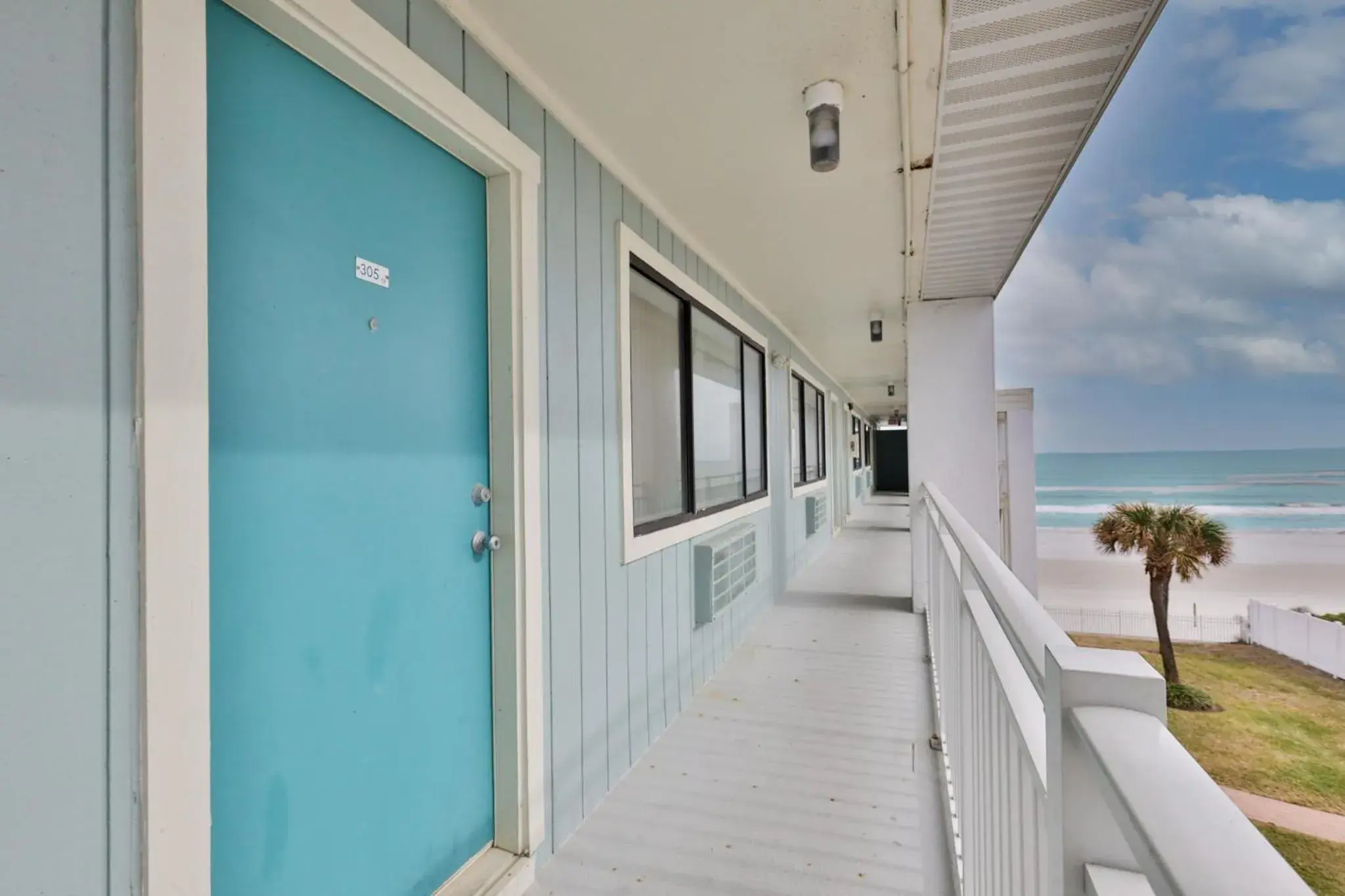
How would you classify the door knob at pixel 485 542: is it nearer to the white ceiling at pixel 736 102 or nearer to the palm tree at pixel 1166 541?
the white ceiling at pixel 736 102

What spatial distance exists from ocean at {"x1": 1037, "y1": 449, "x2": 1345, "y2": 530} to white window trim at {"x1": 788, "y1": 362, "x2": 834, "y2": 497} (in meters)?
15.7

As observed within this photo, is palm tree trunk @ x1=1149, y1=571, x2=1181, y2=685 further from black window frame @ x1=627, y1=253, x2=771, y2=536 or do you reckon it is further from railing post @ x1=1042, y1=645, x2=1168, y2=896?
railing post @ x1=1042, y1=645, x2=1168, y2=896

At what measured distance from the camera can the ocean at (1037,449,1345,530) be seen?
18781 millimetres

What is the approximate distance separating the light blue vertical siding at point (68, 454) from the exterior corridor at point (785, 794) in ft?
4.10

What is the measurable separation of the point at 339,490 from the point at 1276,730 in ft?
16.6

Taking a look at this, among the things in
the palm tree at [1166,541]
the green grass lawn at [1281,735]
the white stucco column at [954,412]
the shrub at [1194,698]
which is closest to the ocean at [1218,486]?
the palm tree at [1166,541]

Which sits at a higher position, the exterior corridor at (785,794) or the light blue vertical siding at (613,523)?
the light blue vertical siding at (613,523)

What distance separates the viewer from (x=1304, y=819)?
2.57 meters

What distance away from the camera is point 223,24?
105 cm

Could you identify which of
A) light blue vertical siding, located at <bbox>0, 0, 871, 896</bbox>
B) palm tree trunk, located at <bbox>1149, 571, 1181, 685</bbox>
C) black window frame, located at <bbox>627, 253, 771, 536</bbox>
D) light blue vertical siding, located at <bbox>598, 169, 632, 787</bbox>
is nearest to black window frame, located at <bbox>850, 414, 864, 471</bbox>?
palm tree trunk, located at <bbox>1149, 571, 1181, 685</bbox>

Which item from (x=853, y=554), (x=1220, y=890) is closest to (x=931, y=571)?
(x=1220, y=890)

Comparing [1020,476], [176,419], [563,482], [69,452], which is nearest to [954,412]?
[563,482]

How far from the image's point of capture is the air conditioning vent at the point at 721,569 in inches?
120

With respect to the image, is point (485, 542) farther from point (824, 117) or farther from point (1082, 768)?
point (824, 117)
